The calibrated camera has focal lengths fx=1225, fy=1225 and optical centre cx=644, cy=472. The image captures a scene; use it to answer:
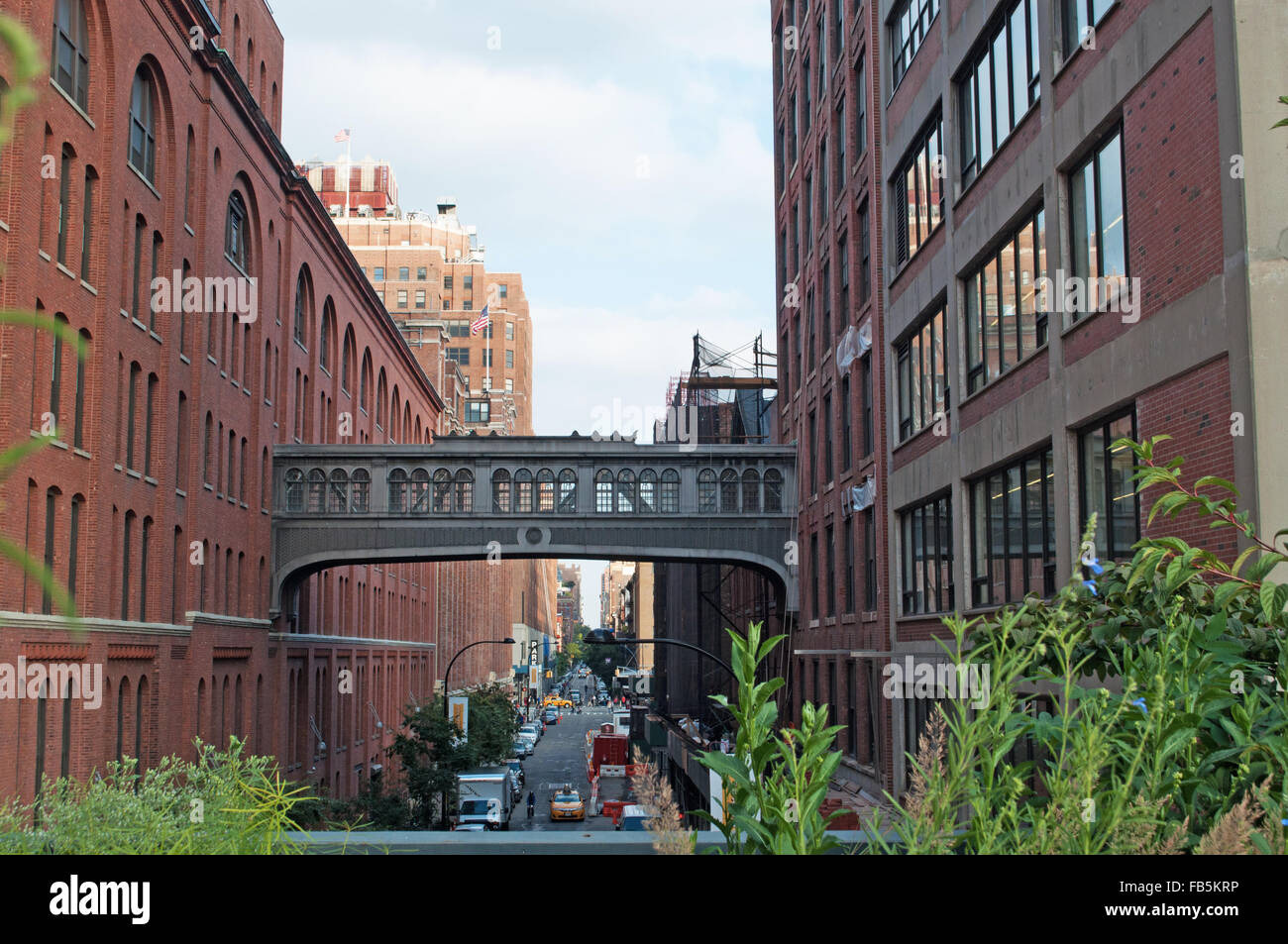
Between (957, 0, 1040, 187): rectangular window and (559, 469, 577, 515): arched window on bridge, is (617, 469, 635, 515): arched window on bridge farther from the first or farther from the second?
(957, 0, 1040, 187): rectangular window

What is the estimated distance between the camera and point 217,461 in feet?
134

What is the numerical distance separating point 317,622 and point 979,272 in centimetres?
4033

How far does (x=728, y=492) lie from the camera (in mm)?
46344

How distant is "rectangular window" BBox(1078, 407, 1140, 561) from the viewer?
16.1 metres

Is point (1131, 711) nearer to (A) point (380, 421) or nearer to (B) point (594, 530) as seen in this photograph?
(B) point (594, 530)

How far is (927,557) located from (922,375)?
13.3 feet

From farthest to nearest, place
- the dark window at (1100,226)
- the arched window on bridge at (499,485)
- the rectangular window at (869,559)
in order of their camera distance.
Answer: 1. the arched window on bridge at (499,485)
2. the rectangular window at (869,559)
3. the dark window at (1100,226)

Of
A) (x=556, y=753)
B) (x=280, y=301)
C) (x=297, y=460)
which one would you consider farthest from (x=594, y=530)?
(x=556, y=753)

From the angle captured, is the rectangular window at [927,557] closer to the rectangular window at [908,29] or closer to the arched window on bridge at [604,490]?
the rectangular window at [908,29]

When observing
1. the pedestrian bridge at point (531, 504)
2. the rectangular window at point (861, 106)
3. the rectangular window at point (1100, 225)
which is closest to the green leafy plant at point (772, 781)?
the rectangular window at point (1100, 225)

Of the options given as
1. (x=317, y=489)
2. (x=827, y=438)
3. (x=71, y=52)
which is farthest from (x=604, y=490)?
(x=71, y=52)

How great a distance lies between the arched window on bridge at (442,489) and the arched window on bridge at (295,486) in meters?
5.31

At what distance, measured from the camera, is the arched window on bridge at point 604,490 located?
154ft

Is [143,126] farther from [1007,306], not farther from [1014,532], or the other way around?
[1014,532]
